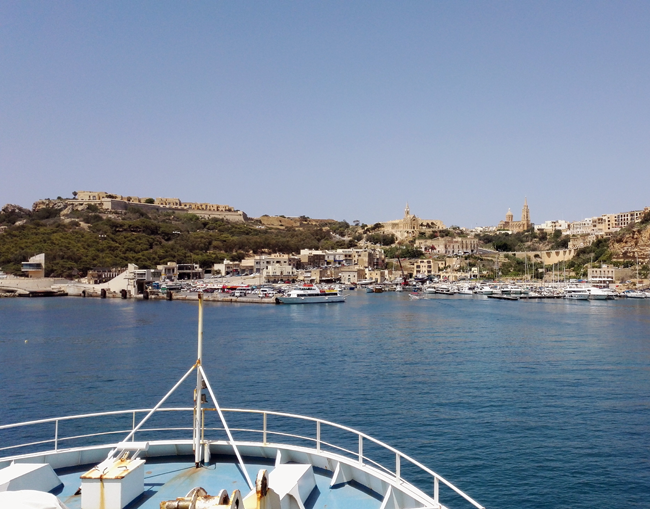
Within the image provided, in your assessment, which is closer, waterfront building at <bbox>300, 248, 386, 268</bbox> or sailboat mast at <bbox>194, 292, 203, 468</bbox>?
sailboat mast at <bbox>194, 292, 203, 468</bbox>

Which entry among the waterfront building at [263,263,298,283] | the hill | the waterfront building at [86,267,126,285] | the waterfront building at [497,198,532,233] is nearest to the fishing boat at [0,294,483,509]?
the waterfront building at [86,267,126,285]

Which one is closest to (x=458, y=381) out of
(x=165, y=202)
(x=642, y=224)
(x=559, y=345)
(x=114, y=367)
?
(x=559, y=345)

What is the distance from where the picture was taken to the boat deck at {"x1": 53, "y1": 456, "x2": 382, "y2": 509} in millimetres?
4363

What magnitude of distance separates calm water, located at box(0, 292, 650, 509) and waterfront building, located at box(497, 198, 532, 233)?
9664 centimetres

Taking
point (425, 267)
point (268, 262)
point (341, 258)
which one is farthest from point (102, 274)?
point (425, 267)

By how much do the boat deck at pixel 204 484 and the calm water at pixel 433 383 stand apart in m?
4.78

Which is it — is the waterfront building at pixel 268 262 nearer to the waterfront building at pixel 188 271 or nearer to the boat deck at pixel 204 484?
the waterfront building at pixel 188 271

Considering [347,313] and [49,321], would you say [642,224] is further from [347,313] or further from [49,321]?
[49,321]

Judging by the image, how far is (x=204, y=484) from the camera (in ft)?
15.2

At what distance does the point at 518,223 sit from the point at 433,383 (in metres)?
119

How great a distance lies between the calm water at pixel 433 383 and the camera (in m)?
9.81

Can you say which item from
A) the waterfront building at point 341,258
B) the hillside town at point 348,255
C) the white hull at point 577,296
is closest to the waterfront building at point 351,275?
the hillside town at point 348,255

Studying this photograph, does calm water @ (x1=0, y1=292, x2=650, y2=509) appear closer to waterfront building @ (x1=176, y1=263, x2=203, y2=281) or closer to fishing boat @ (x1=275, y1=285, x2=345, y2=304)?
fishing boat @ (x1=275, y1=285, x2=345, y2=304)

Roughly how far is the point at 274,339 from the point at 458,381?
11686 mm
